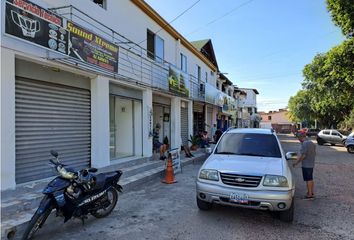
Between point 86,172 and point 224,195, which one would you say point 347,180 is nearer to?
point 224,195

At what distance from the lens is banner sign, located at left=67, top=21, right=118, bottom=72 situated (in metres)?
7.18

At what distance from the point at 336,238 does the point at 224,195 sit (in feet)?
6.26

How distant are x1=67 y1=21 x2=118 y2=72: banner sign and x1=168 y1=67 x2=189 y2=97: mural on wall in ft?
16.5

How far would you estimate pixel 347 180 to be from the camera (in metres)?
10.1

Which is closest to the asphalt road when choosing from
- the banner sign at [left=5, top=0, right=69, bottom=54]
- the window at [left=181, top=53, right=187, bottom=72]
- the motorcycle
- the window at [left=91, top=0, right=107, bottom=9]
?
the motorcycle

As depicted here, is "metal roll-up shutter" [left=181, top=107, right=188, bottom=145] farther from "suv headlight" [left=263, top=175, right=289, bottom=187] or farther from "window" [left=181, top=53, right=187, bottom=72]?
"suv headlight" [left=263, top=175, right=289, bottom=187]

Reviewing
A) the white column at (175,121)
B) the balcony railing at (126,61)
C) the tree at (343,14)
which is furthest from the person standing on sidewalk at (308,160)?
the tree at (343,14)

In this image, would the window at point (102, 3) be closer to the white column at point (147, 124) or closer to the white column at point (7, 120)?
the white column at point (147, 124)

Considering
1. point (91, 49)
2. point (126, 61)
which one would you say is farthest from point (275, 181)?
point (126, 61)

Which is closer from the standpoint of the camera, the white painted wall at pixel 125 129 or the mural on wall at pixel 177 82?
the white painted wall at pixel 125 129

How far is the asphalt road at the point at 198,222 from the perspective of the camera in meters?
4.91

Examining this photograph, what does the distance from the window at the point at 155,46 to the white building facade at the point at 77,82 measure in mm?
44

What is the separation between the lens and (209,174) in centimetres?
561

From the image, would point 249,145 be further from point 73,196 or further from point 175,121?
point 175,121
